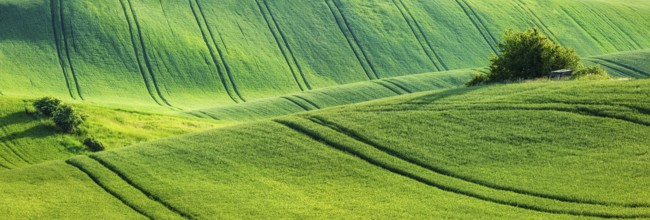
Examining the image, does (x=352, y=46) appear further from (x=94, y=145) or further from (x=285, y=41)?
(x=94, y=145)

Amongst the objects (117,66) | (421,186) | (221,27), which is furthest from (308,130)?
(221,27)

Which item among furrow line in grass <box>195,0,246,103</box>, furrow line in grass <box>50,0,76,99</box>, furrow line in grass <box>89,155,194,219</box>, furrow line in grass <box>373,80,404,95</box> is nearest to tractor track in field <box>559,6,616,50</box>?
furrow line in grass <box>373,80,404,95</box>

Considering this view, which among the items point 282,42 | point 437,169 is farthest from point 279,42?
point 437,169

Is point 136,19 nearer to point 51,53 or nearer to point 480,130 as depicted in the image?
point 51,53

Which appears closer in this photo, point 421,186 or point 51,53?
point 421,186

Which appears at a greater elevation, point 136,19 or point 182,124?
point 136,19

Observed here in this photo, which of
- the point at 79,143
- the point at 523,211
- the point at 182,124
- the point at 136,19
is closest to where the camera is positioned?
the point at 523,211
